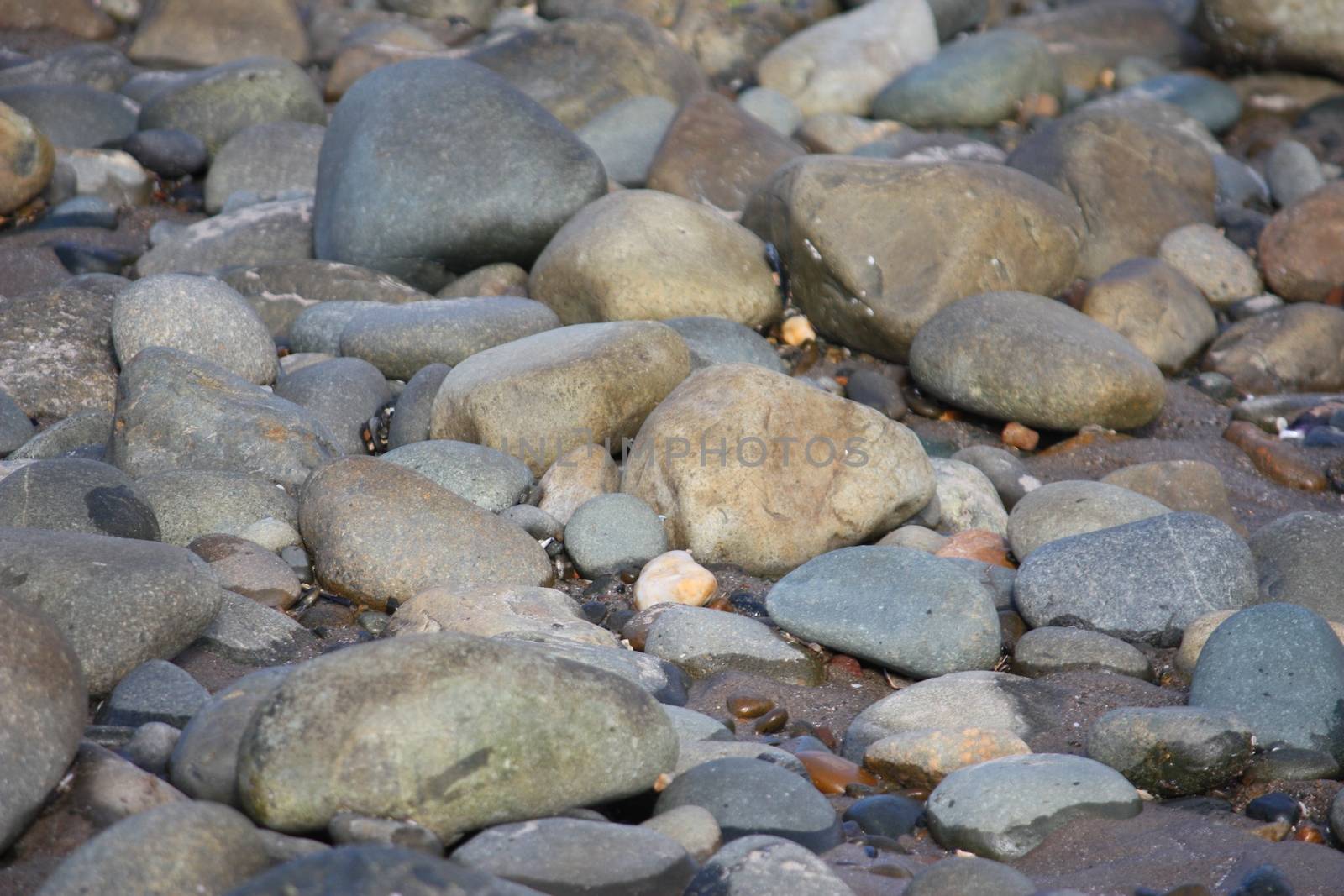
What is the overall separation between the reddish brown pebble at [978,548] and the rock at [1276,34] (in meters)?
8.55

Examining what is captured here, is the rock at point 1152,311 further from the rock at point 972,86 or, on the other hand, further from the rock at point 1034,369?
the rock at point 972,86

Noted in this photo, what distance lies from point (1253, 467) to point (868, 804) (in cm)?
397

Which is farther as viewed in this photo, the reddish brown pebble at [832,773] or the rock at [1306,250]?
the rock at [1306,250]

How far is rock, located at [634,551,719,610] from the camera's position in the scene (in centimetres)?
427

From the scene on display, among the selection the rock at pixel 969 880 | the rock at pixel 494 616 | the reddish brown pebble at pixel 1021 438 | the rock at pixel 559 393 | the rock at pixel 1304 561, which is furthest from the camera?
the reddish brown pebble at pixel 1021 438

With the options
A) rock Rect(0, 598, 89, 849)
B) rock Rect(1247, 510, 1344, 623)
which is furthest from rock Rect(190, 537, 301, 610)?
rock Rect(1247, 510, 1344, 623)

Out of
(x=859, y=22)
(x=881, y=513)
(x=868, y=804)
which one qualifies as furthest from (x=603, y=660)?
(x=859, y=22)

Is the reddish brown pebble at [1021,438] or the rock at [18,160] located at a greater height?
the rock at [18,160]

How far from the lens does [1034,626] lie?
427cm

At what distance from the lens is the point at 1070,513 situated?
482 cm

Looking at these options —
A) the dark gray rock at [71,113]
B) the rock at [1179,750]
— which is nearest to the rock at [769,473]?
the rock at [1179,750]

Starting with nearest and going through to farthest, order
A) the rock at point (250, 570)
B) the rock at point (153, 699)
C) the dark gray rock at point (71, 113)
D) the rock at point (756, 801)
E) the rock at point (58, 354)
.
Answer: the rock at point (756, 801) → the rock at point (153, 699) → the rock at point (250, 570) → the rock at point (58, 354) → the dark gray rock at point (71, 113)

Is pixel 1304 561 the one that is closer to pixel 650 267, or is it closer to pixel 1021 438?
pixel 1021 438

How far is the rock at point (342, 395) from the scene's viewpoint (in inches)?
209
